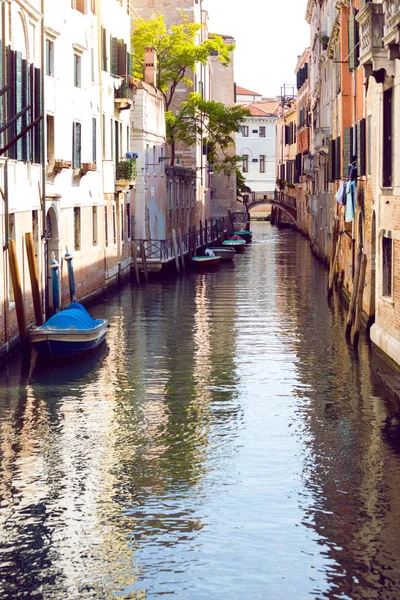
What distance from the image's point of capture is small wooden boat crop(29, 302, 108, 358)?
67.1ft

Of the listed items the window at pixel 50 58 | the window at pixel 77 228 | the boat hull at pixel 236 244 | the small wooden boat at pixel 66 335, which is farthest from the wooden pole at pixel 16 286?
the boat hull at pixel 236 244

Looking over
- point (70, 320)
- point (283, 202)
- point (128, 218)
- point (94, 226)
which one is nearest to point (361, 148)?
point (70, 320)

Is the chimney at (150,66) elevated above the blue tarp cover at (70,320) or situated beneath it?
elevated above

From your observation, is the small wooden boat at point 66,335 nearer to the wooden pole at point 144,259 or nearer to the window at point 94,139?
the window at point 94,139

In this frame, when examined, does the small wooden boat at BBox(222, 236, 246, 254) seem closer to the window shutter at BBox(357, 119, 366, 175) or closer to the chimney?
the chimney

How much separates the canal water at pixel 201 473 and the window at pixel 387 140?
3.48m

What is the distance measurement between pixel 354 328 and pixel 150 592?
1421 centimetres

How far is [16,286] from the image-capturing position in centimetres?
1995

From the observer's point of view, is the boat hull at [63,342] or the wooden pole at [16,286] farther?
the boat hull at [63,342]

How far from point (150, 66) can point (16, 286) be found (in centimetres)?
2684

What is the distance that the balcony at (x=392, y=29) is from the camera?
55.1 feet

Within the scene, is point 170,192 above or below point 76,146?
below

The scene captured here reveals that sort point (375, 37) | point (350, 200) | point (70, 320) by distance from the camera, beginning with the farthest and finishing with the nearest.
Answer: point (350, 200) < point (70, 320) < point (375, 37)

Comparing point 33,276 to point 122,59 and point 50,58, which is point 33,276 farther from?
point 122,59
